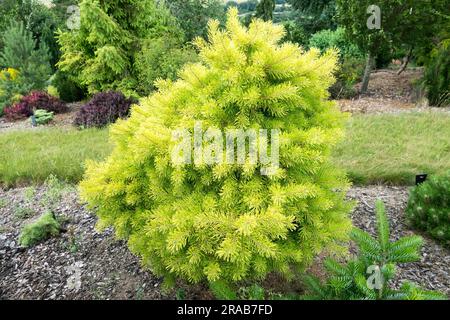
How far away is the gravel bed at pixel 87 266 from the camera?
9.62ft

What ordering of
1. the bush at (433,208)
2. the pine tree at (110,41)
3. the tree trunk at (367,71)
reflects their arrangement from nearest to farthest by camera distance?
the bush at (433,208)
the pine tree at (110,41)
the tree trunk at (367,71)

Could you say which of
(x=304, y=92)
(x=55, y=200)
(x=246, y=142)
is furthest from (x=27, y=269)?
(x=304, y=92)

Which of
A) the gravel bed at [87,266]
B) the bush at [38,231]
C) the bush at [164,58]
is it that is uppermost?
the bush at [164,58]

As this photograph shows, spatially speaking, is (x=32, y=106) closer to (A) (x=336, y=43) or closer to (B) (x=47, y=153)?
(B) (x=47, y=153)

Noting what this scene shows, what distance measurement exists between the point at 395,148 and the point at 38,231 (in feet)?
16.7

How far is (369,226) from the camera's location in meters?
3.91

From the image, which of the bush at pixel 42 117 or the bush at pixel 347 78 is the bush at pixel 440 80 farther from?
the bush at pixel 42 117

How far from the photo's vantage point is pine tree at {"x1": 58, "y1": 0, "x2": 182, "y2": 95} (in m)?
9.81

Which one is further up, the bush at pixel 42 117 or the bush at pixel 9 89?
the bush at pixel 9 89

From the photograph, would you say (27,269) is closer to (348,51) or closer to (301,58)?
(301,58)

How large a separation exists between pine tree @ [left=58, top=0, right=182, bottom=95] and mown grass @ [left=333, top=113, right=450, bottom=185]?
6.10 m

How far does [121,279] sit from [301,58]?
7.26ft

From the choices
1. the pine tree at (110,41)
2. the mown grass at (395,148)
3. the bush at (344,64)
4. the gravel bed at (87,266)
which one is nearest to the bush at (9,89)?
the pine tree at (110,41)

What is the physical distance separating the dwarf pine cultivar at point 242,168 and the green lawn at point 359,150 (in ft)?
9.51
